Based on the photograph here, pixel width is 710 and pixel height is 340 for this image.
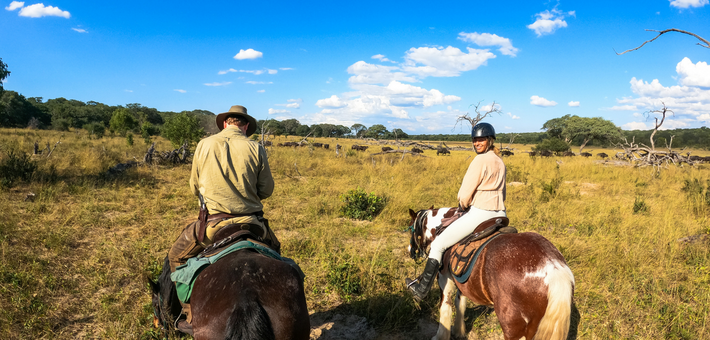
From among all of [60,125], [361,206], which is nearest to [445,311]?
[361,206]

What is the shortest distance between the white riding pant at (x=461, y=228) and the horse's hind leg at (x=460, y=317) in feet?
1.97

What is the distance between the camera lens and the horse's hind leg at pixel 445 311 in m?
3.53

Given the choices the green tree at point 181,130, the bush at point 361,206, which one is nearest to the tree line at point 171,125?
the green tree at point 181,130

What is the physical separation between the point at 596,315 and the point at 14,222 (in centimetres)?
972

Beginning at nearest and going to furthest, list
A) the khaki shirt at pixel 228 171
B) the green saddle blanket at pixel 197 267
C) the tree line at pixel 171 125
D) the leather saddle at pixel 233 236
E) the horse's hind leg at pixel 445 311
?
the green saddle blanket at pixel 197 267 < the leather saddle at pixel 233 236 < the khaki shirt at pixel 228 171 < the horse's hind leg at pixel 445 311 < the tree line at pixel 171 125

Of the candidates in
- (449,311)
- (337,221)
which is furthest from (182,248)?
(337,221)

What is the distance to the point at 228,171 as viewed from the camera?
2.81m

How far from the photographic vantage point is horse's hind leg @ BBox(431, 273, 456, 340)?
3.53 metres

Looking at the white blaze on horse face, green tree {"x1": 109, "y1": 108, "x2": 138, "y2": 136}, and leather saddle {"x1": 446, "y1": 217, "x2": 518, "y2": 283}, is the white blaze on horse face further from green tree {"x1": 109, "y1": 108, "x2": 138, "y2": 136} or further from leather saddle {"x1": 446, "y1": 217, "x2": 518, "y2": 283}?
green tree {"x1": 109, "y1": 108, "x2": 138, "y2": 136}

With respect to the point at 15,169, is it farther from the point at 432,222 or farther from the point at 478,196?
the point at 478,196

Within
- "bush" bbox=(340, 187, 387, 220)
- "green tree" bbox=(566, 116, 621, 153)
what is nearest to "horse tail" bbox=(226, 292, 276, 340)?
"bush" bbox=(340, 187, 387, 220)

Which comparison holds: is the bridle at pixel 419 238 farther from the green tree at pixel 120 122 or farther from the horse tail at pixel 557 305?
the green tree at pixel 120 122

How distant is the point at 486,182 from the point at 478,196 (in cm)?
19

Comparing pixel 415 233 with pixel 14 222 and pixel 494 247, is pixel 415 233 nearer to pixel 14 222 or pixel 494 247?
pixel 494 247
